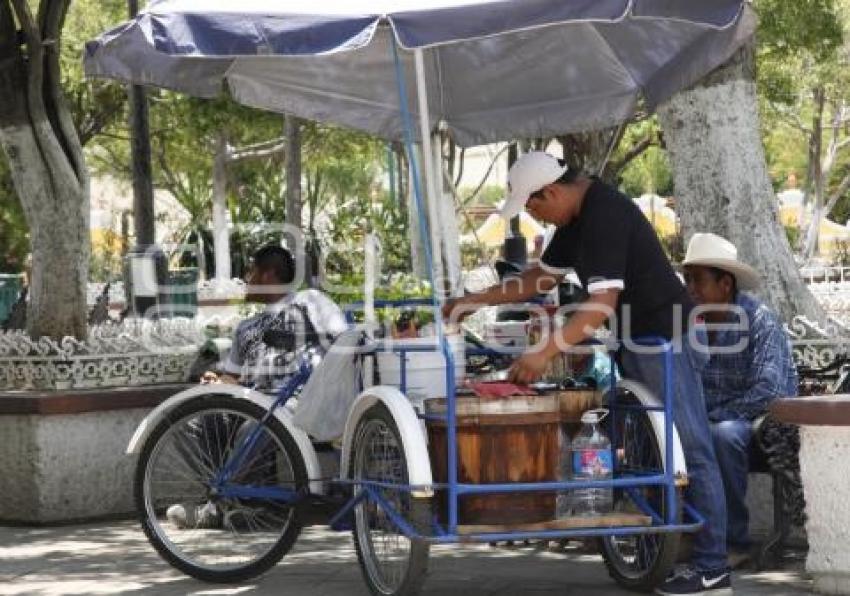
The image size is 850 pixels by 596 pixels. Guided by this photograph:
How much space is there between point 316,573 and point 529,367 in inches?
68.2

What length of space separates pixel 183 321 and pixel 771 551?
4313mm

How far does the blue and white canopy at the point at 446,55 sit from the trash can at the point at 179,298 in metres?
8.01

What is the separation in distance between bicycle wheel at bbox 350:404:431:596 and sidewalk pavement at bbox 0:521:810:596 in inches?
12.2

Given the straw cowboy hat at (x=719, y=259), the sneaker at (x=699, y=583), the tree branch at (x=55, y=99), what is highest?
the tree branch at (x=55, y=99)

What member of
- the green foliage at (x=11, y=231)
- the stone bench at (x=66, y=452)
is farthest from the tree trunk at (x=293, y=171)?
the stone bench at (x=66, y=452)

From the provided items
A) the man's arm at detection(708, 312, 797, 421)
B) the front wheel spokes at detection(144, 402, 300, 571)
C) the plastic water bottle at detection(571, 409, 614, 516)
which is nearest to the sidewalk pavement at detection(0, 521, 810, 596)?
the front wheel spokes at detection(144, 402, 300, 571)

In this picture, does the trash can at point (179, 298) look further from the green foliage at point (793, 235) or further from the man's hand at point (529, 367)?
the green foliage at point (793, 235)

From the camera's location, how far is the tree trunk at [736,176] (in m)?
8.87

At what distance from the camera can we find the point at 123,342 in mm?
9570

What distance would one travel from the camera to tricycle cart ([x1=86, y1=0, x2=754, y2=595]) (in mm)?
6219

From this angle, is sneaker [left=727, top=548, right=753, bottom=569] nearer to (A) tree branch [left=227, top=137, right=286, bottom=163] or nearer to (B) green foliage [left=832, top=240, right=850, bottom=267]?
(B) green foliage [left=832, top=240, right=850, bottom=267]

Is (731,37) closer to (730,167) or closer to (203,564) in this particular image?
(730,167)

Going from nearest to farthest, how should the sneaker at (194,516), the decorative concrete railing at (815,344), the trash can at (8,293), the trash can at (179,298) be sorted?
the sneaker at (194,516), the decorative concrete railing at (815,344), the trash can at (179,298), the trash can at (8,293)

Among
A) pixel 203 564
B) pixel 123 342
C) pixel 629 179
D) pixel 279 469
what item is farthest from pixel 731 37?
pixel 629 179
